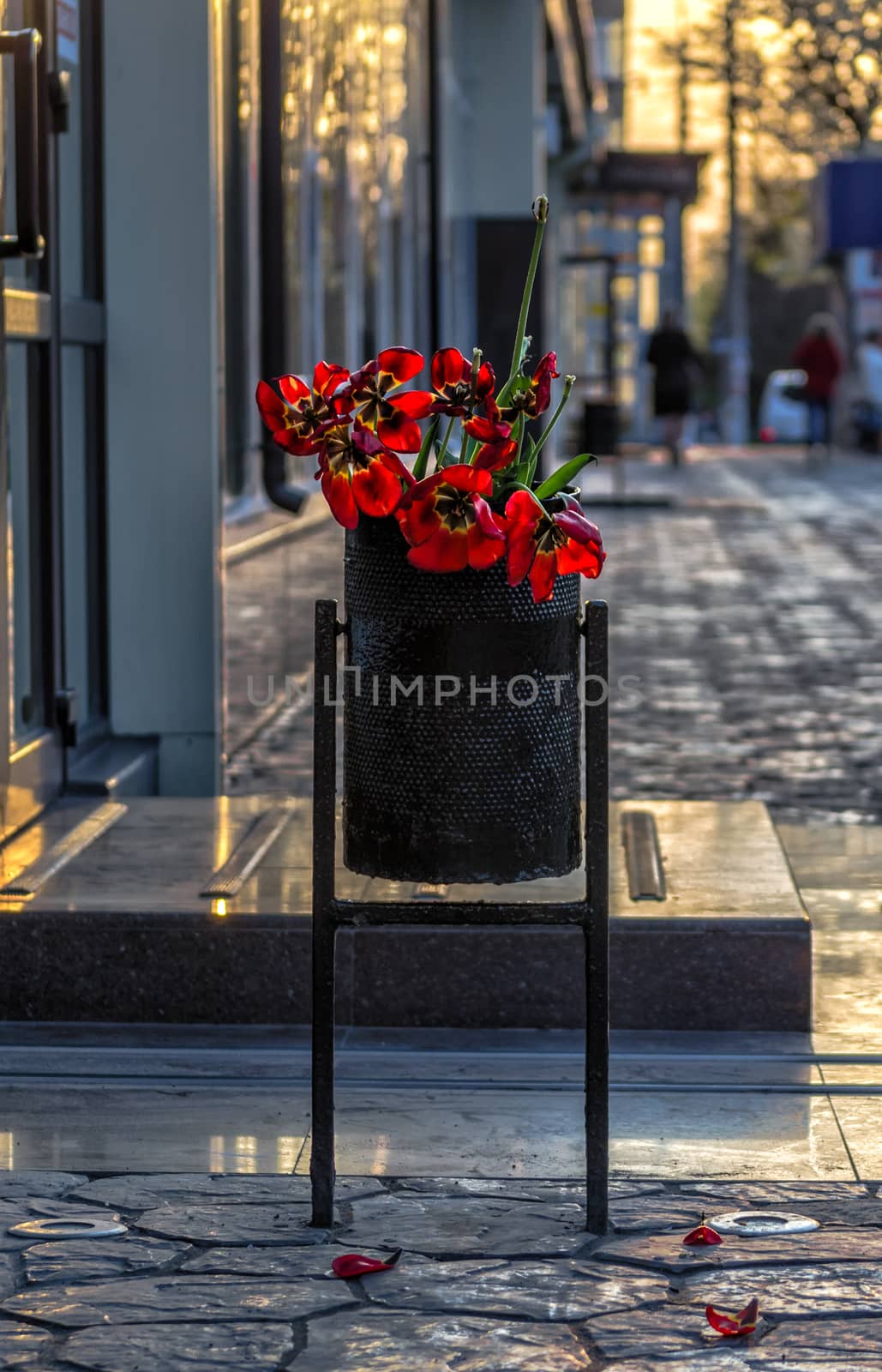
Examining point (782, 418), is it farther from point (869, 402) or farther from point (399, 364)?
point (399, 364)

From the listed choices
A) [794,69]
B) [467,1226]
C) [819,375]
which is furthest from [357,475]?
[794,69]

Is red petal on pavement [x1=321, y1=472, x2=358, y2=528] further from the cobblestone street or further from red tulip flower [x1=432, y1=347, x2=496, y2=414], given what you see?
the cobblestone street

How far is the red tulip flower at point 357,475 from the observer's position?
3350mm

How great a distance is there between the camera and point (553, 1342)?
297 centimetres

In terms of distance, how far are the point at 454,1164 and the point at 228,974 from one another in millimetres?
952

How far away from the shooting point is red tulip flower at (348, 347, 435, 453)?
3420 mm

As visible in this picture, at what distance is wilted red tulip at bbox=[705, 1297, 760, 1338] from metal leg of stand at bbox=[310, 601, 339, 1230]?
649mm

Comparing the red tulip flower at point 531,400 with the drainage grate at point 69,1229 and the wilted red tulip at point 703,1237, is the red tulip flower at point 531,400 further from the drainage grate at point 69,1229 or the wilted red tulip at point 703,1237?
the drainage grate at point 69,1229

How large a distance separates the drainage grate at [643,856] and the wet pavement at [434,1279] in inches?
46.9

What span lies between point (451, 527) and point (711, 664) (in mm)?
7552

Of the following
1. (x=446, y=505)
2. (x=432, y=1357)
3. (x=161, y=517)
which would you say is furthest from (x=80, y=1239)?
(x=161, y=517)

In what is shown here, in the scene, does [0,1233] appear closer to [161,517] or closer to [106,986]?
[106,986]

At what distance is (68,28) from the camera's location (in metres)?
6.11

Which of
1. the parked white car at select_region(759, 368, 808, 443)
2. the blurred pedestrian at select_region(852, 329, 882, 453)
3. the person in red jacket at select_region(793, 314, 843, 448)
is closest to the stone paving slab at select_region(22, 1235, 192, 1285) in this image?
the person in red jacket at select_region(793, 314, 843, 448)
